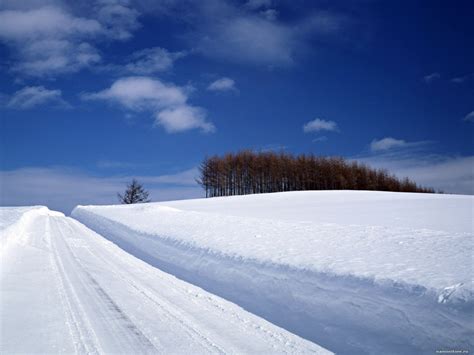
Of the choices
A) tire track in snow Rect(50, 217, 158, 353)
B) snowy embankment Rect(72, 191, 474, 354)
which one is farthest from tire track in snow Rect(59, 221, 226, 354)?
snowy embankment Rect(72, 191, 474, 354)

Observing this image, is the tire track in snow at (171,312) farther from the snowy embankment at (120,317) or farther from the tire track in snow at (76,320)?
the tire track in snow at (76,320)

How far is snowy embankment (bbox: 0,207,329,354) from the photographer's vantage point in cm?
466

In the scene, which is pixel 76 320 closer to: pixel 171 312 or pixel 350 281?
pixel 171 312

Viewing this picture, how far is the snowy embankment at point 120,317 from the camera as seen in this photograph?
4.66 metres

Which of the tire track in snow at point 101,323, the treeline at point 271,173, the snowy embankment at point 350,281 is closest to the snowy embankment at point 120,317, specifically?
the tire track in snow at point 101,323

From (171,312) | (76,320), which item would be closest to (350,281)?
(171,312)

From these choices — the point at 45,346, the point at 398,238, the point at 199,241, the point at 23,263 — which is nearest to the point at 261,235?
the point at 199,241

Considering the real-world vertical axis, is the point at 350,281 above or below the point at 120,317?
above

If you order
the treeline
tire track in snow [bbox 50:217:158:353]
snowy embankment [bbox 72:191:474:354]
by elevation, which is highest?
the treeline

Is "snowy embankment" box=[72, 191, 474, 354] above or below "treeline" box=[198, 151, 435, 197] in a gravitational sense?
below

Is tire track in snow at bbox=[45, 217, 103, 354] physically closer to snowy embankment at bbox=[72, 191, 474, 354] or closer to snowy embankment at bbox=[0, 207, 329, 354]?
snowy embankment at bbox=[0, 207, 329, 354]

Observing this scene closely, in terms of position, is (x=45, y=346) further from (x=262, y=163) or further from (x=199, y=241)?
(x=262, y=163)

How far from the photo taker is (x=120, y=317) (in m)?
5.69

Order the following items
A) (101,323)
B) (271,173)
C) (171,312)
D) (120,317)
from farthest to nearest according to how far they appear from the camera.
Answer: (271,173) → (171,312) → (120,317) → (101,323)
